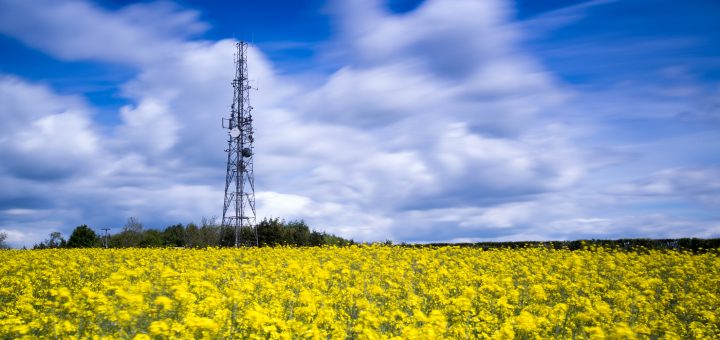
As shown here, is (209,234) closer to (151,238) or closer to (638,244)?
(151,238)

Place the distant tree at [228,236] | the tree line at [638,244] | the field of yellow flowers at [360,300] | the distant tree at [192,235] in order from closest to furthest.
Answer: the field of yellow flowers at [360,300] < the tree line at [638,244] < the distant tree at [228,236] < the distant tree at [192,235]

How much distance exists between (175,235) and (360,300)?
1483 inches

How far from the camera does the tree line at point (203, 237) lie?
118ft

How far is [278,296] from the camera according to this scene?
10.3 meters

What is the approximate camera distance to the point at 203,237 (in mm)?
41406

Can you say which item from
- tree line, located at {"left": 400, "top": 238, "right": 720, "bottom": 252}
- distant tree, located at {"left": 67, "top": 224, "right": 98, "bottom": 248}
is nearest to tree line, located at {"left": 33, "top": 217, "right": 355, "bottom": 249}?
distant tree, located at {"left": 67, "top": 224, "right": 98, "bottom": 248}

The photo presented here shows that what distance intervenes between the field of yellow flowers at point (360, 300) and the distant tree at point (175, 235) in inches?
903

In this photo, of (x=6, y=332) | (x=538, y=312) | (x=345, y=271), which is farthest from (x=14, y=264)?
(x=538, y=312)

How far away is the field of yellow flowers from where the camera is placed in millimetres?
7414

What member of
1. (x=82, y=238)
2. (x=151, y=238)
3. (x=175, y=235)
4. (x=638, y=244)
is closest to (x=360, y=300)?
(x=638, y=244)

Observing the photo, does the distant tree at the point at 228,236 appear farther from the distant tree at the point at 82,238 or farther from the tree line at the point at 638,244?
the tree line at the point at 638,244

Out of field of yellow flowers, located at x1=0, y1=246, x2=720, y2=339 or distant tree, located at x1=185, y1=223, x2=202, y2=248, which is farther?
distant tree, located at x1=185, y1=223, x2=202, y2=248

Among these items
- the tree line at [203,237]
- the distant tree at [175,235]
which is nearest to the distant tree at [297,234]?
the tree line at [203,237]

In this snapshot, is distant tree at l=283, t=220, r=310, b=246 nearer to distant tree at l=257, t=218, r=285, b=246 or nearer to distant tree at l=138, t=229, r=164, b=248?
distant tree at l=257, t=218, r=285, b=246
